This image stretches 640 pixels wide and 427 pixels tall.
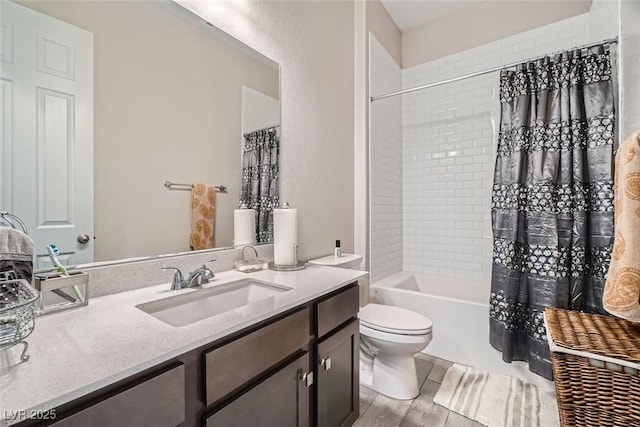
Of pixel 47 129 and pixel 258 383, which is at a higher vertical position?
pixel 47 129

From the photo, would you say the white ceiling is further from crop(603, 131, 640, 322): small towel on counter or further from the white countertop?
the white countertop

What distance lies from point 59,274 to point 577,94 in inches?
108

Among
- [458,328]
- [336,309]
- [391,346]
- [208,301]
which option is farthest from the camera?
[458,328]

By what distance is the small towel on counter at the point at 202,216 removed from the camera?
52.5 inches

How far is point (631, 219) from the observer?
1.06 m

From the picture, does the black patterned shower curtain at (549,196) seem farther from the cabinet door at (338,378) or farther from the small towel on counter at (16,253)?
the small towel on counter at (16,253)

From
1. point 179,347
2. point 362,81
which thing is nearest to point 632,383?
point 179,347

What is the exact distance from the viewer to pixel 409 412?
1.68 meters

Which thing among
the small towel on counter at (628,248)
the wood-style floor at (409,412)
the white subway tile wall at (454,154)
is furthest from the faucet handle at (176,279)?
the white subway tile wall at (454,154)

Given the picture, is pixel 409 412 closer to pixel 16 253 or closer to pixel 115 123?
pixel 16 253

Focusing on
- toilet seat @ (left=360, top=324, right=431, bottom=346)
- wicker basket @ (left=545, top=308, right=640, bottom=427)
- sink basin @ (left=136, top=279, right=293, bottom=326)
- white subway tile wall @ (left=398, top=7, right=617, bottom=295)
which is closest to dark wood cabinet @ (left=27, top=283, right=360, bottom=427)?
sink basin @ (left=136, top=279, right=293, bottom=326)

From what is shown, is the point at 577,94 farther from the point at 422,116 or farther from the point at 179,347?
the point at 179,347

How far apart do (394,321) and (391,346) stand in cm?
14

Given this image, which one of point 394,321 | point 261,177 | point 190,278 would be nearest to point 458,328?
point 394,321
